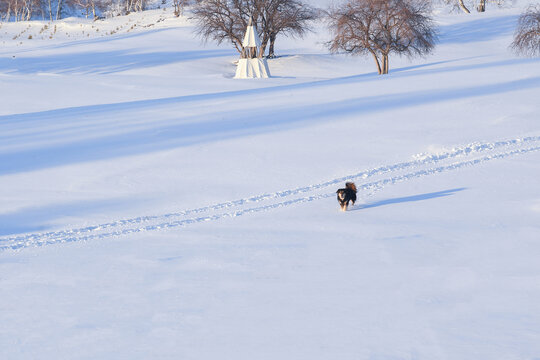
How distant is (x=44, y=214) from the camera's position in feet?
29.3

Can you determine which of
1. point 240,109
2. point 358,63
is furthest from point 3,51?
point 240,109

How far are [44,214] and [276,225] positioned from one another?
324 centimetres

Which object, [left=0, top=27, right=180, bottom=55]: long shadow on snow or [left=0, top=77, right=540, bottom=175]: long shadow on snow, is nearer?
[left=0, top=77, right=540, bottom=175]: long shadow on snow

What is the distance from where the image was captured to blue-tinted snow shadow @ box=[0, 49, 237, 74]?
33500mm

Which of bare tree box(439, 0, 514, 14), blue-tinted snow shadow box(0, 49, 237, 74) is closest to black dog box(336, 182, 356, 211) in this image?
blue-tinted snow shadow box(0, 49, 237, 74)

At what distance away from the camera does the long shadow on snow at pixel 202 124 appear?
476 inches

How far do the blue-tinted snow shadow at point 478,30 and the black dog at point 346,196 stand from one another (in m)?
36.2

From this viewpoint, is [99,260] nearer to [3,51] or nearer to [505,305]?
[505,305]

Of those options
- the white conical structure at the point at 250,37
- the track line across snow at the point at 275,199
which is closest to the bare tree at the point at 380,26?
the white conical structure at the point at 250,37

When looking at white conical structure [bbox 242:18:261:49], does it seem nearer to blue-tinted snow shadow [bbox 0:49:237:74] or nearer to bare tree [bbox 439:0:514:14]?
Result: blue-tinted snow shadow [bbox 0:49:237:74]

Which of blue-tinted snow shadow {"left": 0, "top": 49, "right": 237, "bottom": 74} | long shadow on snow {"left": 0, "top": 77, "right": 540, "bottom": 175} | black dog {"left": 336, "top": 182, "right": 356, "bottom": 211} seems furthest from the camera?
blue-tinted snow shadow {"left": 0, "top": 49, "right": 237, "bottom": 74}

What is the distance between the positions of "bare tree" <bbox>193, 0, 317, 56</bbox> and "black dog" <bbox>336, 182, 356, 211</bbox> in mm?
29102

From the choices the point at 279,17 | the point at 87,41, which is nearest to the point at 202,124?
the point at 279,17

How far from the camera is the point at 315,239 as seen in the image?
7543mm
